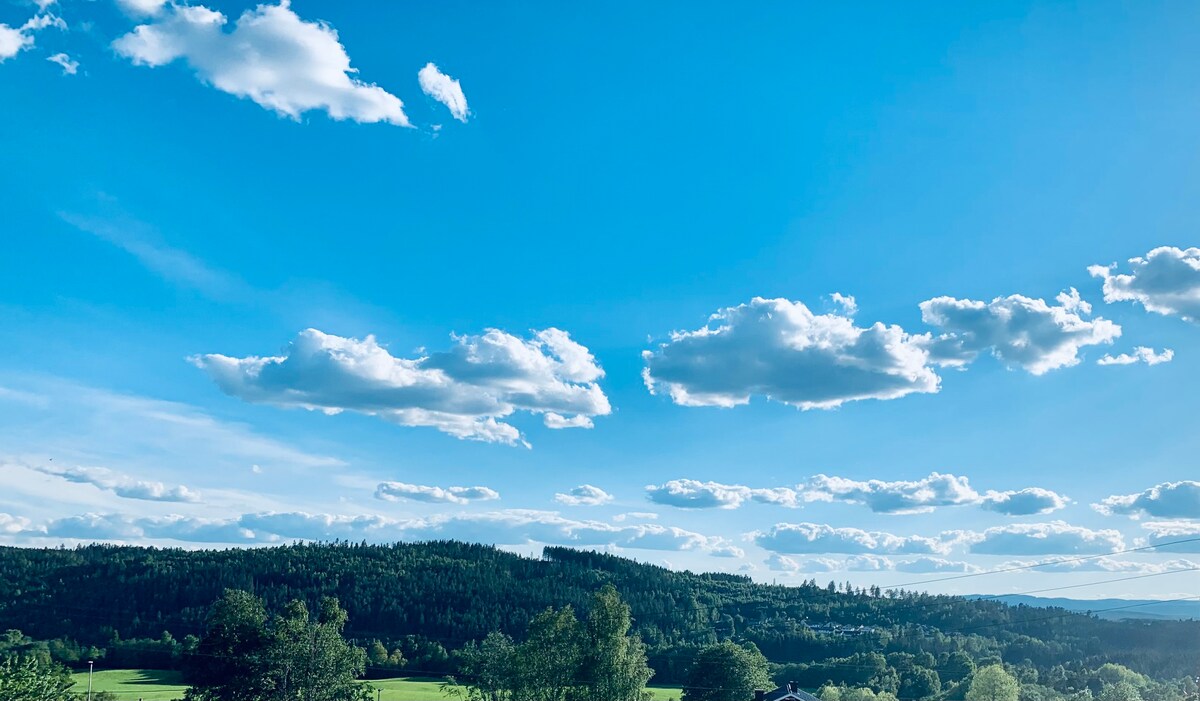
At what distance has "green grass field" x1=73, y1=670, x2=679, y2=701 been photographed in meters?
107

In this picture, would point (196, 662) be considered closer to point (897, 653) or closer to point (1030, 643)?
point (897, 653)

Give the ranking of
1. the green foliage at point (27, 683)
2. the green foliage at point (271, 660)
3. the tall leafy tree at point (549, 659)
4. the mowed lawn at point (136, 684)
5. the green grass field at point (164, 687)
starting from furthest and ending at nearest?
the green grass field at point (164, 687) → the mowed lawn at point (136, 684) → the tall leafy tree at point (549, 659) → the green foliage at point (271, 660) → the green foliage at point (27, 683)

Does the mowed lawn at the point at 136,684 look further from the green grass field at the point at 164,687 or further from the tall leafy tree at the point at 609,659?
the tall leafy tree at the point at 609,659

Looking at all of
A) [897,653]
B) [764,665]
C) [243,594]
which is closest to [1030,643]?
[897,653]

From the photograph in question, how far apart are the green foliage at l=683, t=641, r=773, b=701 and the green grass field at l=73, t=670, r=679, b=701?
44.1 ft

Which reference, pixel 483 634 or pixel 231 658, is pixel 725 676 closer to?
pixel 231 658

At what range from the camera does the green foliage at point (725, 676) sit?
307 feet

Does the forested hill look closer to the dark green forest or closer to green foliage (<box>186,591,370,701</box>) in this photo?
the dark green forest

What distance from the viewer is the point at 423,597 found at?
629 ft

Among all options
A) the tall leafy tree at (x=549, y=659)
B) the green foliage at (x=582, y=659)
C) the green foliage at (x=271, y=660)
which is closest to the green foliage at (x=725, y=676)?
Result: the green foliage at (x=582, y=659)

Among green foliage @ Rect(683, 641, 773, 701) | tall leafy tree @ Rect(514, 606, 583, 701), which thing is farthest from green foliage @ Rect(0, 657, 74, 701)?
green foliage @ Rect(683, 641, 773, 701)

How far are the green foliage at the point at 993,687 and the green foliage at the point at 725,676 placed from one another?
2504 cm

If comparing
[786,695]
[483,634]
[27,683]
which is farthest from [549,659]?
[483,634]

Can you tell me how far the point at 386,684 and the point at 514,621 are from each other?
5947 cm
